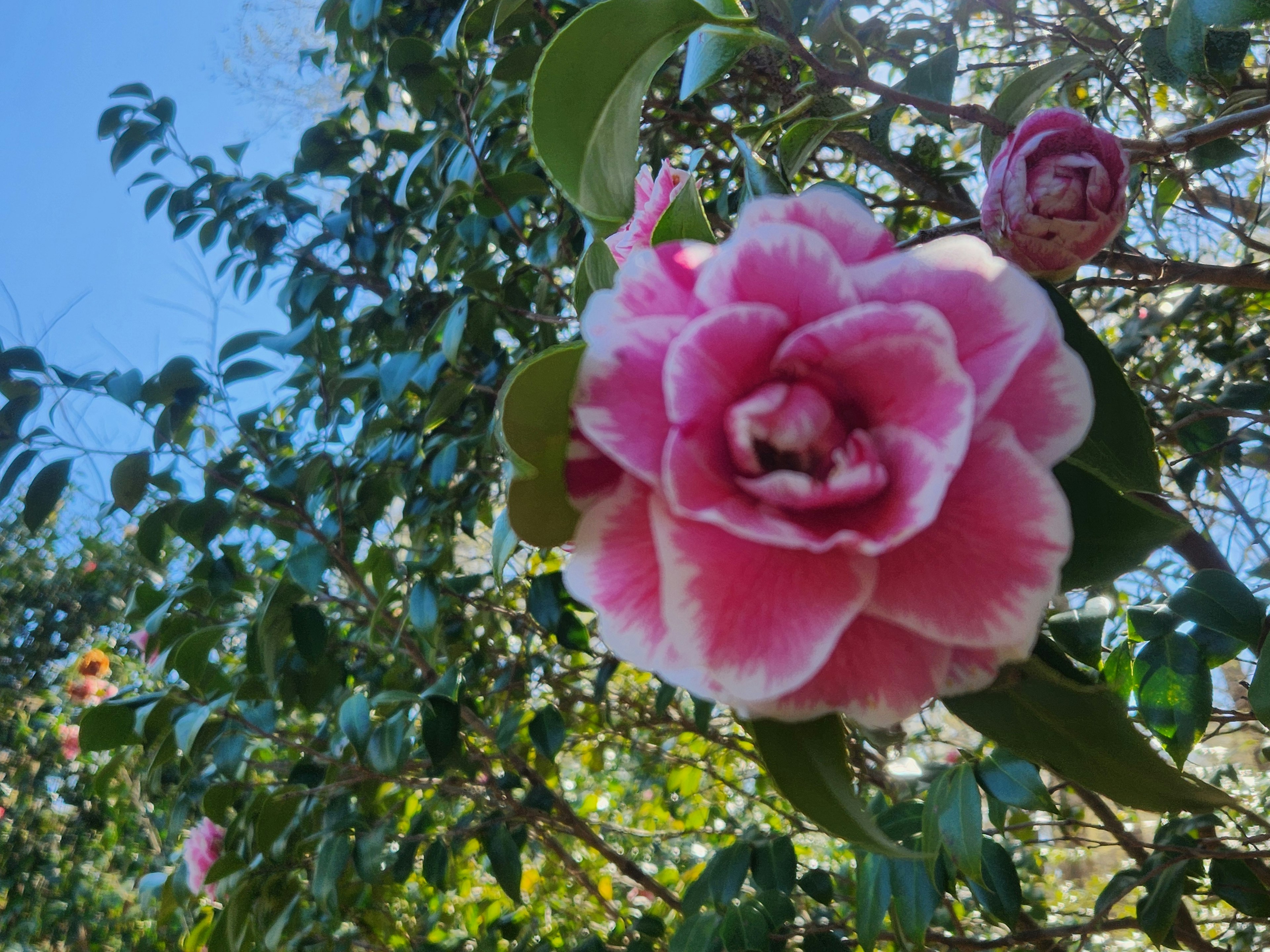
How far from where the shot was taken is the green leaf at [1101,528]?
25 centimetres

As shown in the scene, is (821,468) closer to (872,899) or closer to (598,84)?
(598,84)

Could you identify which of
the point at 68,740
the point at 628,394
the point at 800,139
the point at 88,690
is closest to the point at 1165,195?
the point at 800,139

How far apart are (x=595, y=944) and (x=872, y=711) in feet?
2.75

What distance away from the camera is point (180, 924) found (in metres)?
2.09

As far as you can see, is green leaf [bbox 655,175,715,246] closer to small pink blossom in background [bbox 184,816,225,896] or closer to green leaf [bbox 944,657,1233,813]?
green leaf [bbox 944,657,1233,813]

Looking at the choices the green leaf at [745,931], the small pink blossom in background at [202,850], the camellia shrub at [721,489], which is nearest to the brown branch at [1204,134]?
the camellia shrub at [721,489]

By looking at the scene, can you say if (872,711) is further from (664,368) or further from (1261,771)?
(1261,771)

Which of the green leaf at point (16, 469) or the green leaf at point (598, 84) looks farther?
the green leaf at point (16, 469)

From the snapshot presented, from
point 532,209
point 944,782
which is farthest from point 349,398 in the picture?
point 944,782

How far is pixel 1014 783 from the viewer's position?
2.04 ft

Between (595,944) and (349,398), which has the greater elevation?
(349,398)

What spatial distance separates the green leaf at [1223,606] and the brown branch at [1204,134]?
24cm

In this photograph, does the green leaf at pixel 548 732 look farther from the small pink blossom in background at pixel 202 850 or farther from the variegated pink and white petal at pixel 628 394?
the variegated pink and white petal at pixel 628 394

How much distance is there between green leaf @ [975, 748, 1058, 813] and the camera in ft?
2.00
